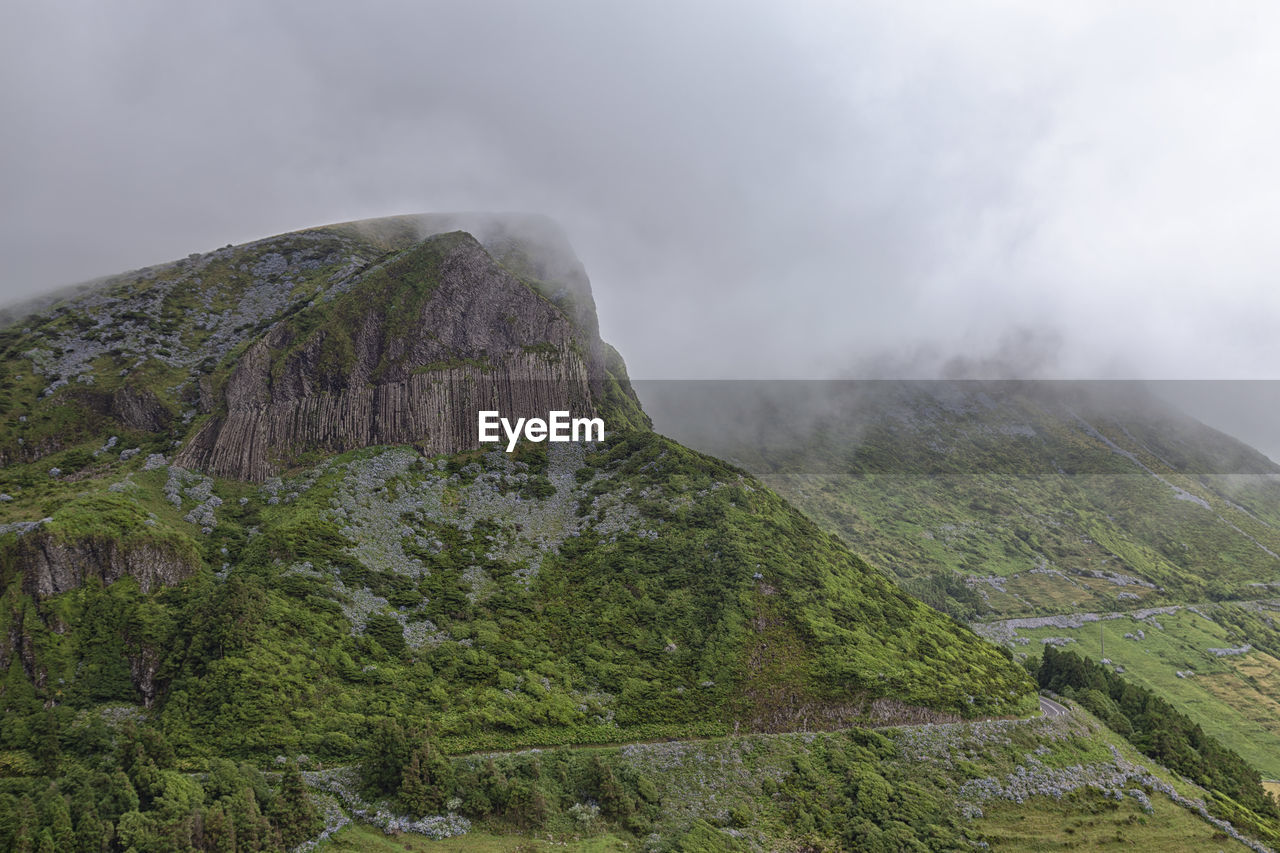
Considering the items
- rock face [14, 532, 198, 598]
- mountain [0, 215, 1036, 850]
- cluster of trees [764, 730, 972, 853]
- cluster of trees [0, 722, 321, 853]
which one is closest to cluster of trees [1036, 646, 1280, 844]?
mountain [0, 215, 1036, 850]

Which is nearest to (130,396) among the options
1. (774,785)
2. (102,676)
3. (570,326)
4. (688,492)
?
(102,676)

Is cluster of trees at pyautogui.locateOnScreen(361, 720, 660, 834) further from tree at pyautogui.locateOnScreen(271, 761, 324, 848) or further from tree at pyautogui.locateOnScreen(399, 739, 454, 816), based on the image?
tree at pyautogui.locateOnScreen(271, 761, 324, 848)

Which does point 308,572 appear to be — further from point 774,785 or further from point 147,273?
point 147,273

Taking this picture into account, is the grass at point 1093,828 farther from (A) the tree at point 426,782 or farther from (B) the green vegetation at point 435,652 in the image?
(A) the tree at point 426,782

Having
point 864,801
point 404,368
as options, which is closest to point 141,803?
point 864,801

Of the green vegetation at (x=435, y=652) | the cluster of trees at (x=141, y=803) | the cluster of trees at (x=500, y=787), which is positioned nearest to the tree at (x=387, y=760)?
the cluster of trees at (x=500, y=787)
